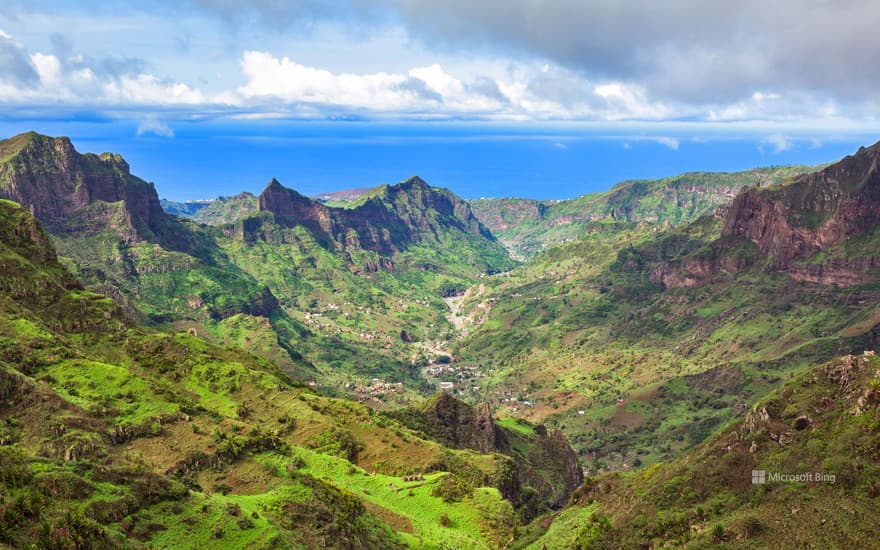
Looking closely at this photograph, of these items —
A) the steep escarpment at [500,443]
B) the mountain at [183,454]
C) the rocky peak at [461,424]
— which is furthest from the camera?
the rocky peak at [461,424]

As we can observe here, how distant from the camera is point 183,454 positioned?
78125 millimetres

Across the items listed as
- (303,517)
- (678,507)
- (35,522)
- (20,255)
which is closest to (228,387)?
(20,255)

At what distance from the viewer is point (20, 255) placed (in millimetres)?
117938

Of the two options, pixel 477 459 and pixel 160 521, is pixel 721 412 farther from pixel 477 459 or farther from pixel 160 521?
pixel 160 521

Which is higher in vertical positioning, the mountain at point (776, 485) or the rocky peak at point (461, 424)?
the mountain at point (776, 485)

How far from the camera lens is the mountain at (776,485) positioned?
179 ft

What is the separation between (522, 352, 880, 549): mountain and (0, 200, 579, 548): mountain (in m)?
24.1

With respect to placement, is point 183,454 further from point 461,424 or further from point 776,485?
point 461,424

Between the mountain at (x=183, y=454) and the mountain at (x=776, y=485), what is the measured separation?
79.1 feet

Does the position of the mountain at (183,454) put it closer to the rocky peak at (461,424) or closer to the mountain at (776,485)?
the rocky peak at (461,424)

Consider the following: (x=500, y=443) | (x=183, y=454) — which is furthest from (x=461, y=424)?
(x=183, y=454)

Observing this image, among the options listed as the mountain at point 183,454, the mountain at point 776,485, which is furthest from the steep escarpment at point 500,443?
the mountain at point 776,485

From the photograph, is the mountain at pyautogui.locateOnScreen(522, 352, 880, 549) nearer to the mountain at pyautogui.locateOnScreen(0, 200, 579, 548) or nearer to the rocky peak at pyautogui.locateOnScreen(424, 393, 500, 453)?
the mountain at pyautogui.locateOnScreen(0, 200, 579, 548)

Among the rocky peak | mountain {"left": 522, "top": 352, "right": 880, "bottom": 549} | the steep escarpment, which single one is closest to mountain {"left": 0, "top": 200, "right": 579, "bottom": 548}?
the steep escarpment
